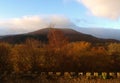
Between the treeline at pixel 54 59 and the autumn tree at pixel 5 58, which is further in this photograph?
the treeline at pixel 54 59

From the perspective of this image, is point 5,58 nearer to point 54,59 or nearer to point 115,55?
point 54,59

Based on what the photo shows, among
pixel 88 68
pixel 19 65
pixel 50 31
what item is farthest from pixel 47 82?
pixel 50 31

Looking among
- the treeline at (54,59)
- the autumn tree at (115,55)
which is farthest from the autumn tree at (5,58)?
the autumn tree at (115,55)

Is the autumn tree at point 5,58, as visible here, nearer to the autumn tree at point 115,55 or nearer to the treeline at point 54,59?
the treeline at point 54,59

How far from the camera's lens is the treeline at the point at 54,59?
43.9 meters

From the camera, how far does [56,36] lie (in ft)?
260

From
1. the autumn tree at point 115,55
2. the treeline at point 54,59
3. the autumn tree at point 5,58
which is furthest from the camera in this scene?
the autumn tree at point 115,55

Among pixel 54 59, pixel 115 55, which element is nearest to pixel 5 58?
pixel 54 59

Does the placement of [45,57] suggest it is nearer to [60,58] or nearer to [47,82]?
[60,58]

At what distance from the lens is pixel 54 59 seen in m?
49.1

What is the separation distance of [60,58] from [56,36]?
92.8 feet

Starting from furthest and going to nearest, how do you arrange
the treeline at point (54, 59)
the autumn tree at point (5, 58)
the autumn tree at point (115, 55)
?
Result: the autumn tree at point (115, 55)
the treeline at point (54, 59)
the autumn tree at point (5, 58)

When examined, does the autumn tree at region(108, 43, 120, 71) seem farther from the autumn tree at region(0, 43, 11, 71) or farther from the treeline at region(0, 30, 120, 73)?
the autumn tree at region(0, 43, 11, 71)

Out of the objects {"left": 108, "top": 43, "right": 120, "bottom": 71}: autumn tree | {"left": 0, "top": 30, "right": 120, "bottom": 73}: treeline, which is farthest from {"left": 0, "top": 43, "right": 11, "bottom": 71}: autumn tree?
{"left": 108, "top": 43, "right": 120, "bottom": 71}: autumn tree
